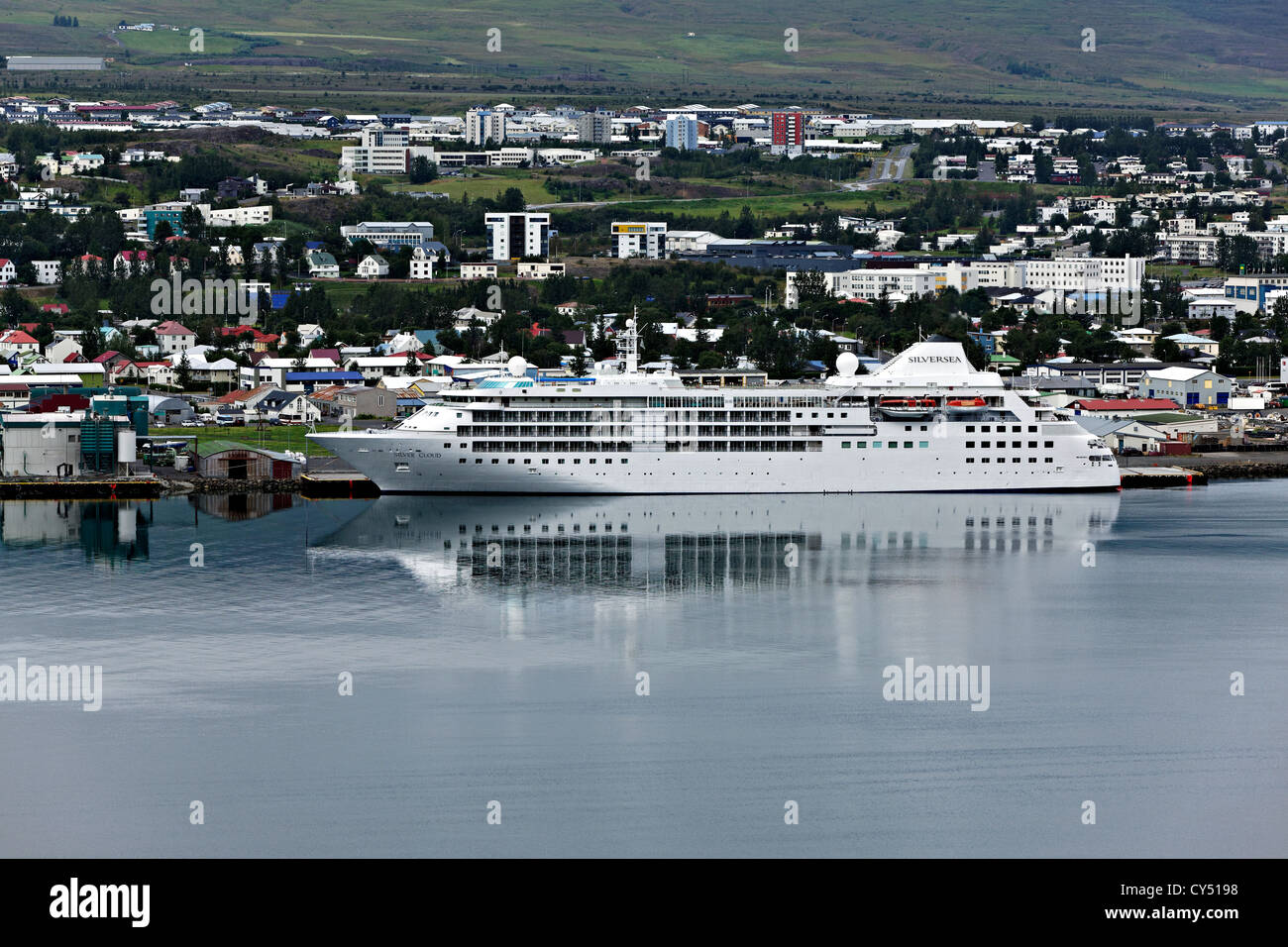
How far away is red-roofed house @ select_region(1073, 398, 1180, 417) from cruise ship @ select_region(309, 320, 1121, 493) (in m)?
6.99

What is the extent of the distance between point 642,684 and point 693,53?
459 feet

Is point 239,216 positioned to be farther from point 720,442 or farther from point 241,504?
point 720,442

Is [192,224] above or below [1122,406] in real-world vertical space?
above

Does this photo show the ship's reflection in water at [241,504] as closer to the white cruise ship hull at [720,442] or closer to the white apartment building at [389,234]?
the white cruise ship hull at [720,442]

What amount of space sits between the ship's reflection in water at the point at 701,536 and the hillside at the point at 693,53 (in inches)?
3202

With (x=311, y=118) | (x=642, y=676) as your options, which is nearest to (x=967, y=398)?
(x=642, y=676)

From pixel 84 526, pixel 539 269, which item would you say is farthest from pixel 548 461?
pixel 539 269

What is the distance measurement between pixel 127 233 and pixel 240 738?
170 feet

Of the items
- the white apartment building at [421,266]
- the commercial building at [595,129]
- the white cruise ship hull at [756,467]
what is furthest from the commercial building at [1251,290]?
the commercial building at [595,129]

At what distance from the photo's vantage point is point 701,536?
31500 millimetres

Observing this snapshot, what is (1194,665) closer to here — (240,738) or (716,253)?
(240,738)

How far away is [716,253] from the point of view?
73.2 metres

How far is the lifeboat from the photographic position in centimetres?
3672

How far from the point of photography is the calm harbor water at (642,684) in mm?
17500
